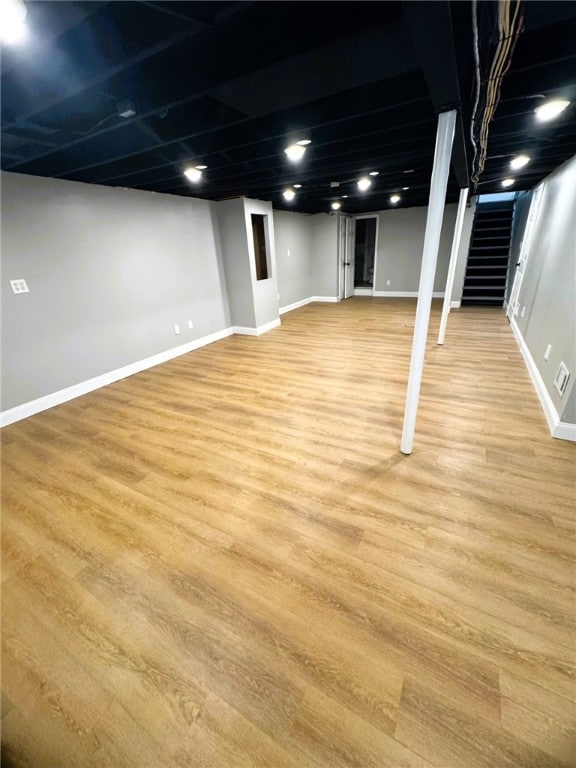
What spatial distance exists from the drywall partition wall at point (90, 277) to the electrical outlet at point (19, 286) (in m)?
0.04

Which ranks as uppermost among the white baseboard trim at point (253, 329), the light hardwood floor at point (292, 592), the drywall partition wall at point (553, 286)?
A: the drywall partition wall at point (553, 286)

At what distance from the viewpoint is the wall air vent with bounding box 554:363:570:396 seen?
92.0 inches

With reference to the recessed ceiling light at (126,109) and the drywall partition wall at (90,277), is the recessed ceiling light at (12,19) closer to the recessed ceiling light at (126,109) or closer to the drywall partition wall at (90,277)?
the recessed ceiling light at (126,109)

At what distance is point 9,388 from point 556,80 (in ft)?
15.6

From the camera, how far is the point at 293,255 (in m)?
7.26

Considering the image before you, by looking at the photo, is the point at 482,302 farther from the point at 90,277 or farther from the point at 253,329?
the point at 90,277

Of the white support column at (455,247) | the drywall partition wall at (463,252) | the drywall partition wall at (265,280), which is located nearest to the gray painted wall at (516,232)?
the drywall partition wall at (463,252)

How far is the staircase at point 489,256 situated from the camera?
22.8ft

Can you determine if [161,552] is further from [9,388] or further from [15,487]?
[9,388]

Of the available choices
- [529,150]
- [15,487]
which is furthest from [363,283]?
[15,487]

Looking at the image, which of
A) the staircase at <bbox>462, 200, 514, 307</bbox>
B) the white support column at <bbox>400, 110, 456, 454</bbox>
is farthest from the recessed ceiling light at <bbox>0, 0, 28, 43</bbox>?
the staircase at <bbox>462, 200, 514, 307</bbox>

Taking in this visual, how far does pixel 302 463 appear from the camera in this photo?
220 cm

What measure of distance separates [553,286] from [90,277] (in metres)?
5.02

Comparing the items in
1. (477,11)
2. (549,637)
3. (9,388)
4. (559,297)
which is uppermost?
(477,11)
